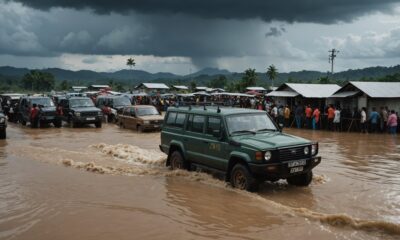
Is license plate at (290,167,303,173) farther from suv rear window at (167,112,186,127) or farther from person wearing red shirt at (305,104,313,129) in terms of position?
person wearing red shirt at (305,104,313,129)

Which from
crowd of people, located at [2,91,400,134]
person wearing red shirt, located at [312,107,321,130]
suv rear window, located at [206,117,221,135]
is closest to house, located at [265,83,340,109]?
crowd of people, located at [2,91,400,134]

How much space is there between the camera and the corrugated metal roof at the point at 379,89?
24.7m

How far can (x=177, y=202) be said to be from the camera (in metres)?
9.30

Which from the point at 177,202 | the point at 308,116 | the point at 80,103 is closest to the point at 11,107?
the point at 80,103

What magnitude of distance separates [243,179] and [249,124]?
1.38 m

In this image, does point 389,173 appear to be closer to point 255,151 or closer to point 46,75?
point 255,151

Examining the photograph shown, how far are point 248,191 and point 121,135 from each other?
14.1m

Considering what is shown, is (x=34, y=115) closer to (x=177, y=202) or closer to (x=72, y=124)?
(x=72, y=124)

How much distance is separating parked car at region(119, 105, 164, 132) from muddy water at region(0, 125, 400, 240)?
7965mm

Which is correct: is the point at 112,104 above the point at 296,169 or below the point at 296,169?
above

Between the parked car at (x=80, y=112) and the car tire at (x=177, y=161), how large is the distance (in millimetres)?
15198

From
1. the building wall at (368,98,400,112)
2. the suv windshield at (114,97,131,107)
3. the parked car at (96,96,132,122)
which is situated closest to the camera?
the building wall at (368,98,400,112)

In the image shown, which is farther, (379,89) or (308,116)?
(308,116)

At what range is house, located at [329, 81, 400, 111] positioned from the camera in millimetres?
24953
